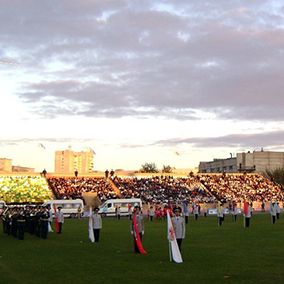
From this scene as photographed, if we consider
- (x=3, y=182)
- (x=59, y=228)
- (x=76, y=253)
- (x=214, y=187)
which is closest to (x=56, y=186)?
(x=3, y=182)

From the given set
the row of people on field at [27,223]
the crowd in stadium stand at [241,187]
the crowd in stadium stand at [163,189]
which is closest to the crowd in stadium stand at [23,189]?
the crowd in stadium stand at [163,189]

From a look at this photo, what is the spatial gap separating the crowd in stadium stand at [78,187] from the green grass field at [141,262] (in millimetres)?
51411

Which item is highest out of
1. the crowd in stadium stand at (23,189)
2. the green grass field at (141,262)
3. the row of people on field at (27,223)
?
the crowd in stadium stand at (23,189)

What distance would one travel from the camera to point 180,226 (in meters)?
21.0

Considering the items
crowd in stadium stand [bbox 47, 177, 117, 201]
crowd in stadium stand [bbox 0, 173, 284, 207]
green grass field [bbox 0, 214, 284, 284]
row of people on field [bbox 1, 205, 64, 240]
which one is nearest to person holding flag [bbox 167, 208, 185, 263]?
green grass field [bbox 0, 214, 284, 284]

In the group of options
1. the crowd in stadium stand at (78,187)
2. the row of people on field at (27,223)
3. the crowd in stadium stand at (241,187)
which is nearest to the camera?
the row of people on field at (27,223)

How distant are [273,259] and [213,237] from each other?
10.9m

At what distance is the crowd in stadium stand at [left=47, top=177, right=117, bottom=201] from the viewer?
268ft

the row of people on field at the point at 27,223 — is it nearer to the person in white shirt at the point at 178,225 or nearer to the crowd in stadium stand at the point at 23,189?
the person in white shirt at the point at 178,225

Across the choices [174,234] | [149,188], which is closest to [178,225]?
[174,234]

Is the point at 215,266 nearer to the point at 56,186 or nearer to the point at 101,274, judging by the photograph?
the point at 101,274

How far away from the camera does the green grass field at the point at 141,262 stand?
53.6ft

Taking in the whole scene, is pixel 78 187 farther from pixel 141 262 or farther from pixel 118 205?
pixel 141 262

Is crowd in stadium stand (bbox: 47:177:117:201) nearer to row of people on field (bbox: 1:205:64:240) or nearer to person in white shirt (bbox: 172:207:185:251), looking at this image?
row of people on field (bbox: 1:205:64:240)
